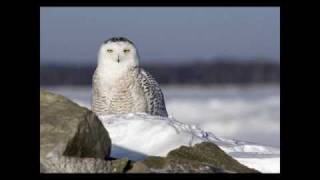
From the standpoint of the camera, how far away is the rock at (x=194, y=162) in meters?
5.85

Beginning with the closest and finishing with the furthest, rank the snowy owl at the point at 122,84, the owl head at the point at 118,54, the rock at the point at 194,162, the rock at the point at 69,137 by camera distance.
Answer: the rock at the point at 69,137, the rock at the point at 194,162, the snowy owl at the point at 122,84, the owl head at the point at 118,54

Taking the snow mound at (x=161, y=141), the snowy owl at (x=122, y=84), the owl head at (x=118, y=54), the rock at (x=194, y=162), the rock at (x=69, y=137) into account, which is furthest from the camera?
the owl head at (x=118, y=54)

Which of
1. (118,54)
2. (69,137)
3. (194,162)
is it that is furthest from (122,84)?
(69,137)

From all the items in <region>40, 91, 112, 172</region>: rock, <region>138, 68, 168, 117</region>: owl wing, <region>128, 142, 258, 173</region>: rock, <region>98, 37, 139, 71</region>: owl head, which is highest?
<region>98, 37, 139, 71</region>: owl head

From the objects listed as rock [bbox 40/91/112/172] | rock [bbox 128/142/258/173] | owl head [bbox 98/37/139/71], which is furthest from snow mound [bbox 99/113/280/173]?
owl head [bbox 98/37/139/71]

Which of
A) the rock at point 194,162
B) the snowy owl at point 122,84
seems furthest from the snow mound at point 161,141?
the snowy owl at point 122,84

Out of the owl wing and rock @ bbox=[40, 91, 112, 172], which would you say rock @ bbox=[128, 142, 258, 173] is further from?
the owl wing

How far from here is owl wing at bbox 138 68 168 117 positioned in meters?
→ 8.95

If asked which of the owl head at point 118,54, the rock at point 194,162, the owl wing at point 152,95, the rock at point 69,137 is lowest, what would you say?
the rock at point 194,162

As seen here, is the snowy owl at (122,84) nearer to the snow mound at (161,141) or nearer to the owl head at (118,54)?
the owl head at (118,54)

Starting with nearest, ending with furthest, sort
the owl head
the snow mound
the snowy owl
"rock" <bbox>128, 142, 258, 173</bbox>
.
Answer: "rock" <bbox>128, 142, 258, 173</bbox>
the snow mound
the snowy owl
the owl head

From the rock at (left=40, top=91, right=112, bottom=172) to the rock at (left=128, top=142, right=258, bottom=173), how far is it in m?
0.27

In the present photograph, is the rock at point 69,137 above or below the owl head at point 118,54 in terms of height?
below
